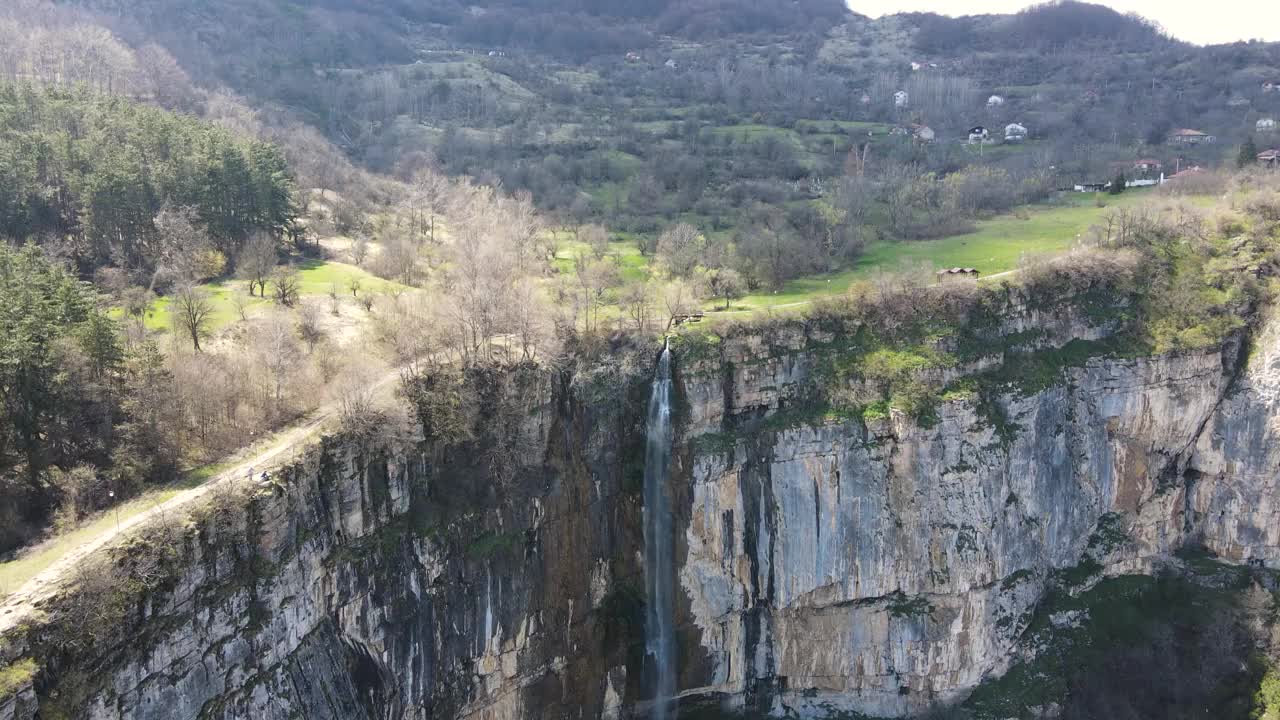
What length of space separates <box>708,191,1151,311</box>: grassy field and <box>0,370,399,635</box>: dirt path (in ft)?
61.2

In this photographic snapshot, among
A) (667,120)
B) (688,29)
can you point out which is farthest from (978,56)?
(667,120)

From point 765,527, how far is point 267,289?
81.6 feet

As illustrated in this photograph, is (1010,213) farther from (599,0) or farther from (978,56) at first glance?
(599,0)

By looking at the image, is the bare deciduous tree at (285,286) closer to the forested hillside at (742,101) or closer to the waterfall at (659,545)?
the waterfall at (659,545)

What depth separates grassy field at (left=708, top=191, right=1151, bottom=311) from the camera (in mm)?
42844

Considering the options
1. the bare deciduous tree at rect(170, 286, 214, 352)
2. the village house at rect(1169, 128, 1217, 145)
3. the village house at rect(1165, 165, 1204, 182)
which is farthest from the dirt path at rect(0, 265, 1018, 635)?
the village house at rect(1169, 128, 1217, 145)

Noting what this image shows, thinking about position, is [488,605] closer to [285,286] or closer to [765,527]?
[765,527]

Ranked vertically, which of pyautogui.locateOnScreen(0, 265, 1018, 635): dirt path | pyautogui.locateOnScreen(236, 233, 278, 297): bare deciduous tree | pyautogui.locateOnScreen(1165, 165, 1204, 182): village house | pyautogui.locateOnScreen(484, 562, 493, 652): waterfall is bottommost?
pyautogui.locateOnScreen(484, 562, 493, 652): waterfall

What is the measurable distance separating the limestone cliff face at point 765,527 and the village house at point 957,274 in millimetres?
2689

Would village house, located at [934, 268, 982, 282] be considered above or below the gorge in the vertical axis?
above

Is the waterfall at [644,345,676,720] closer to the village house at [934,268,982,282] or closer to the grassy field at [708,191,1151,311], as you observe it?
the grassy field at [708,191,1151,311]

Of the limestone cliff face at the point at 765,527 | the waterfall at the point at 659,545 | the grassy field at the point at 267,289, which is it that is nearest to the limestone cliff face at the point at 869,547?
the limestone cliff face at the point at 765,527

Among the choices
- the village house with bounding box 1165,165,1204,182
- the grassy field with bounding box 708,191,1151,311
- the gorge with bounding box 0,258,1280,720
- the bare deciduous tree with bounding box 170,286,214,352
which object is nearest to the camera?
the gorge with bounding box 0,258,1280,720

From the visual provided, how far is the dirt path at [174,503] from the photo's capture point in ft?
65.4
